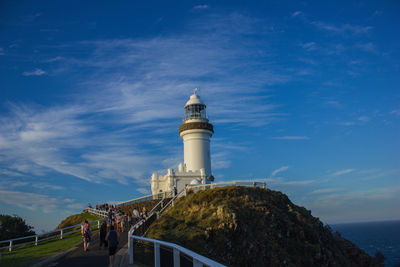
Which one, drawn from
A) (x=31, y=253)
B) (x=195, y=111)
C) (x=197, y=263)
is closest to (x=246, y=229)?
(x=31, y=253)

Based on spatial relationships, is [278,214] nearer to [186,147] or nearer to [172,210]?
[172,210]

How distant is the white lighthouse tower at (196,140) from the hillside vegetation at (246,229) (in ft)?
48.0

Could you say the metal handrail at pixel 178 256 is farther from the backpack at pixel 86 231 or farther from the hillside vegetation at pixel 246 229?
the hillside vegetation at pixel 246 229

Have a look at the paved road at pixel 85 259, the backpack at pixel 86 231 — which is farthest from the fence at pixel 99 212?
the paved road at pixel 85 259

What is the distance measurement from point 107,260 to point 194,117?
116 feet

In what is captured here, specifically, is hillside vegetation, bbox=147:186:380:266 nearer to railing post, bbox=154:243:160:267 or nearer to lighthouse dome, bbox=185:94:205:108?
railing post, bbox=154:243:160:267

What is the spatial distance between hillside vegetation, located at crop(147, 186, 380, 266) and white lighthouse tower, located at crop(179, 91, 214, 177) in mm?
14640

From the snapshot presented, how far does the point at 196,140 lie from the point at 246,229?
22.9m

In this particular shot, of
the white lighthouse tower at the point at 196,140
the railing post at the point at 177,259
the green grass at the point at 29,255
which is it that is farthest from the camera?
the white lighthouse tower at the point at 196,140

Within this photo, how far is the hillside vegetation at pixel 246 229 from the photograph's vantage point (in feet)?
73.8

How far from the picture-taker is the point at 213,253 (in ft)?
71.2

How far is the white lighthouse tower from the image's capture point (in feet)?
151

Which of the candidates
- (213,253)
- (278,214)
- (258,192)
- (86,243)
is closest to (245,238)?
(213,253)

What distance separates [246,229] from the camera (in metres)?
24.9
